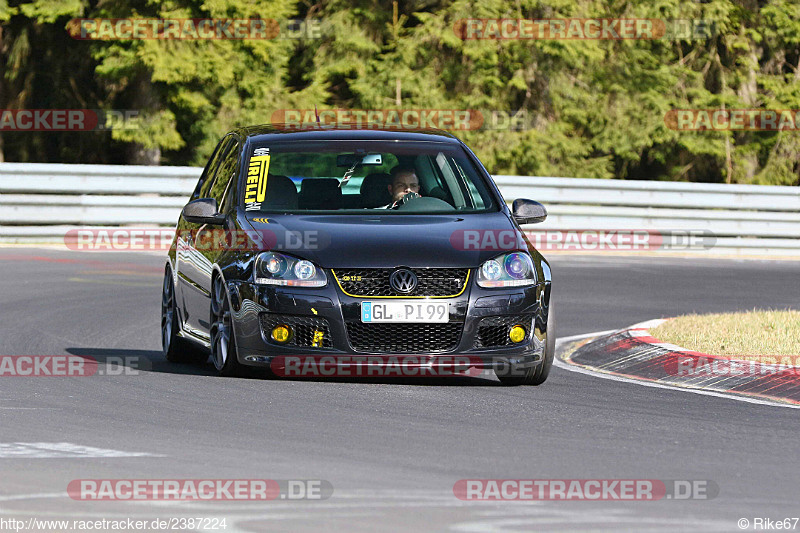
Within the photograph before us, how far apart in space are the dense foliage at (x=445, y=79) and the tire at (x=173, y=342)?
16.2 m

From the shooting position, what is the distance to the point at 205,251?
9.98 m

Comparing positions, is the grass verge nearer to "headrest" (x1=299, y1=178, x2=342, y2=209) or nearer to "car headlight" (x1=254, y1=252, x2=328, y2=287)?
"headrest" (x1=299, y1=178, x2=342, y2=209)

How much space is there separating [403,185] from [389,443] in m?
3.29

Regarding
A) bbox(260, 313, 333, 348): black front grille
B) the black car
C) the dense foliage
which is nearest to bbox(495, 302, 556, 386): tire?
the black car

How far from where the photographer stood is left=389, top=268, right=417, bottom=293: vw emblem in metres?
8.84

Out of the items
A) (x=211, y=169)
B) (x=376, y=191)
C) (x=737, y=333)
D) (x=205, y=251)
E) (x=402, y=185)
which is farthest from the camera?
(x=737, y=333)

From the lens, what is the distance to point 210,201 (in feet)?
32.6

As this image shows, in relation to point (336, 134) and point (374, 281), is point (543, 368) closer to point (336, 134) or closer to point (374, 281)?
point (374, 281)

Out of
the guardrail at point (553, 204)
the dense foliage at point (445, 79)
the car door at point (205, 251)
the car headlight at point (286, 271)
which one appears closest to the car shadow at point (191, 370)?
Result: the car door at point (205, 251)

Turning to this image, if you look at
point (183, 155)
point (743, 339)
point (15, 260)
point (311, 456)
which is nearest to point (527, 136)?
point (183, 155)

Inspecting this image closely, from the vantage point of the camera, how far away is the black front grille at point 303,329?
889cm

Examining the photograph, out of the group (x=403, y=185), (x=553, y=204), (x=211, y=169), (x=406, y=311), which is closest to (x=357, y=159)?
(x=403, y=185)

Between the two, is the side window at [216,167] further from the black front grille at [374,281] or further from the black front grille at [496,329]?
the black front grille at [496,329]

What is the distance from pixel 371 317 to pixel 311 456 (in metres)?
2.10
